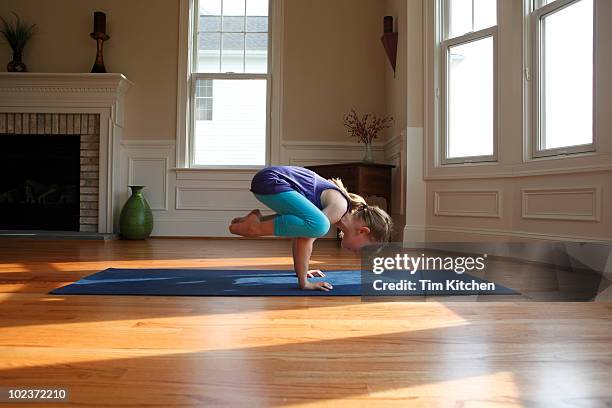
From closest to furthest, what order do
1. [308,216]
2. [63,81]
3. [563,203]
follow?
[308,216]
[563,203]
[63,81]

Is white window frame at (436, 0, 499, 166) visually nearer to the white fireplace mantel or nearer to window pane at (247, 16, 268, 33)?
window pane at (247, 16, 268, 33)

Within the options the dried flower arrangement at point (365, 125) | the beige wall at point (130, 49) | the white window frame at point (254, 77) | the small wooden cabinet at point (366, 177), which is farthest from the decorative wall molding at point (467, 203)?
the beige wall at point (130, 49)

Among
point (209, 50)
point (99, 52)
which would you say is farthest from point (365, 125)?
point (99, 52)

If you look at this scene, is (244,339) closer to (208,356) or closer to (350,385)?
(208,356)

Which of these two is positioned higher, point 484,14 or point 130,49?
point 130,49

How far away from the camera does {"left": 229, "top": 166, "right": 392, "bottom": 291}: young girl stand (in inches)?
87.4

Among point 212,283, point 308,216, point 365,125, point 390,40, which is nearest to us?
point 308,216

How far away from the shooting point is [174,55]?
581 cm

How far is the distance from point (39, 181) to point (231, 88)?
2309mm

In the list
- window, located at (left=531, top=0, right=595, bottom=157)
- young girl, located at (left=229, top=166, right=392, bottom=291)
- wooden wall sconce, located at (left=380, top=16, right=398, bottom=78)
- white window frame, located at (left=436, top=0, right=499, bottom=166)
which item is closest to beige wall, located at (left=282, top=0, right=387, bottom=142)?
wooden wall sconce, located at (left=380, top=16, right=398, bottom=78)

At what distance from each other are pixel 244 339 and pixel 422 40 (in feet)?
12.7

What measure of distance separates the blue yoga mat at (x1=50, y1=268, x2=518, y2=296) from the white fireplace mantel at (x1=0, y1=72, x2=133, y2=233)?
2.98 metres

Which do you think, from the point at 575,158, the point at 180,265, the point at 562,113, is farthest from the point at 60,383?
the point at 562,113

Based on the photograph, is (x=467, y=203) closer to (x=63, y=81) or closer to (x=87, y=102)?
(x=87, y=102)
